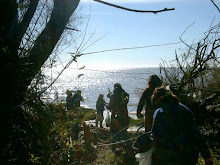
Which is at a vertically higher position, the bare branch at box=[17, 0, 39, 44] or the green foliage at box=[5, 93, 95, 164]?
the bare branch at box=[17, 0, 39, 44]

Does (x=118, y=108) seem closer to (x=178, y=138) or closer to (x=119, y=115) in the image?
(x=119, y=115)

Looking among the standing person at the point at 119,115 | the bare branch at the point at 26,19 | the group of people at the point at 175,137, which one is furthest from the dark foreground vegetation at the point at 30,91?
the standing person at the point at 119,115

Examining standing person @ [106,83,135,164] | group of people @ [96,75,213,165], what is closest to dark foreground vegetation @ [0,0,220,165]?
group of people @ [96,75,213,165]

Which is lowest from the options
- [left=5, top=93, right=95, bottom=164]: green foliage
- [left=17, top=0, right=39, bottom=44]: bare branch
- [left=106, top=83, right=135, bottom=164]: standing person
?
[left=106, top=83, right=135, bottom=164]: standing person

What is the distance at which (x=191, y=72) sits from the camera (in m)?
4.48

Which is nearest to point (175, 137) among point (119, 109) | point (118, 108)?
point (119, 109)

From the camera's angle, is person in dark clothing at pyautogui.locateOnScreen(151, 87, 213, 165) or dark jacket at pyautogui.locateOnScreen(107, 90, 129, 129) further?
dark jacket at pyautogui.locateOnScreen(107, 90, 129, 129)

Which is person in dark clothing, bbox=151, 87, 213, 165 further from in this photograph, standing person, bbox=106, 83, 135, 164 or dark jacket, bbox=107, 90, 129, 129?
dark jacket, bbox=107, 90, 129, 129

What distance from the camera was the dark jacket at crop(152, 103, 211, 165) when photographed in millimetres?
2564

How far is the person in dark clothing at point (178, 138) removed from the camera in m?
2.56

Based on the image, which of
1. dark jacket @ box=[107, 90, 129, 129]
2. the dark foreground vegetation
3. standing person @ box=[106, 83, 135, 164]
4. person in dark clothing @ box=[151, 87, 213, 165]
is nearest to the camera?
the dark foreground vegetation

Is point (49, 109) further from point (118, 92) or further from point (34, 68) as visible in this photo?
point (118, 92)

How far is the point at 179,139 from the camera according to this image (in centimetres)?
257

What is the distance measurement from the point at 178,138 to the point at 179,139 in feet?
0.05
